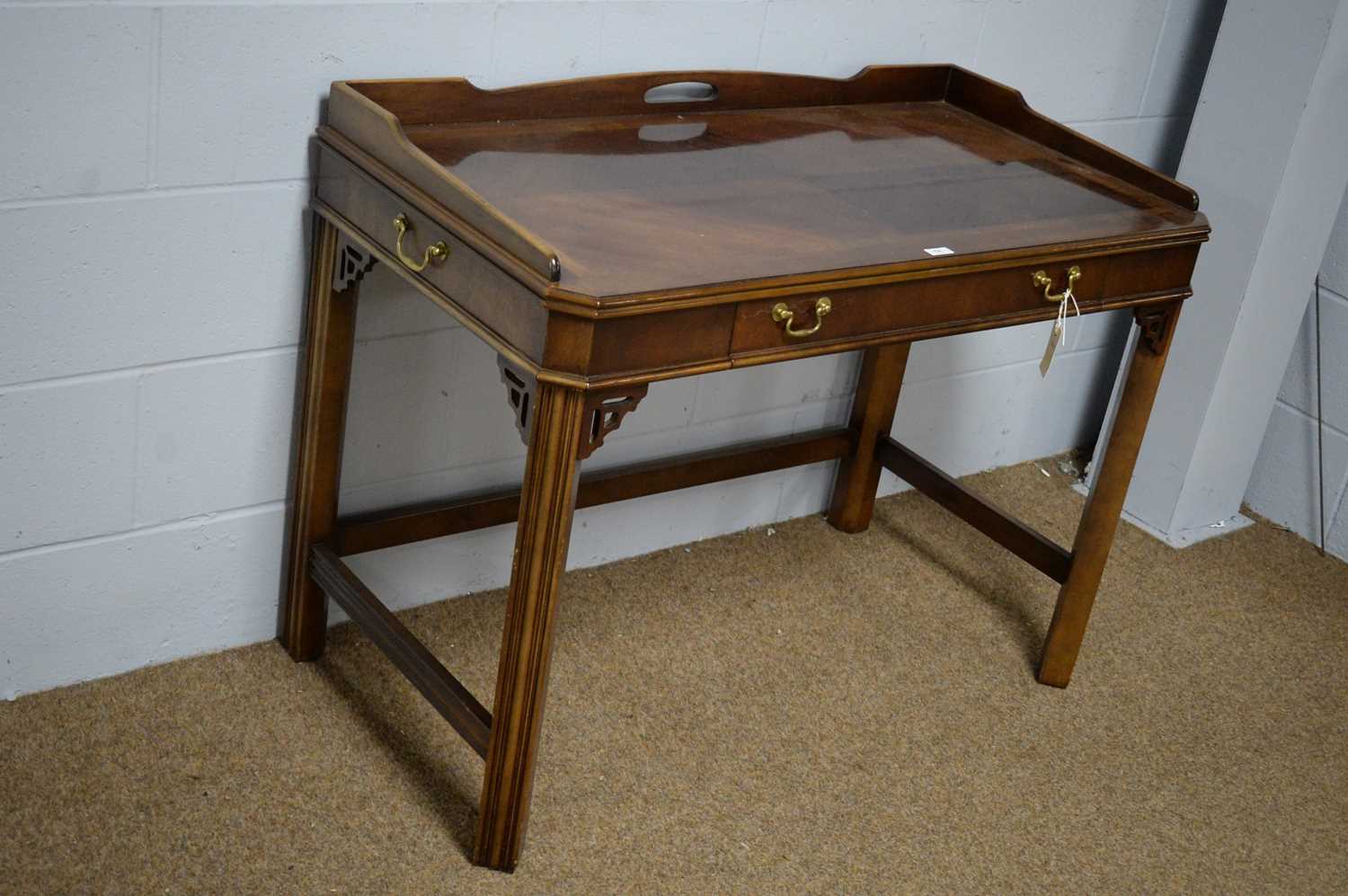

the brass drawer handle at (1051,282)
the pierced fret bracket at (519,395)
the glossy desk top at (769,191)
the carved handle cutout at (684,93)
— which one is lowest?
the pierced fret bracket at (519,395)

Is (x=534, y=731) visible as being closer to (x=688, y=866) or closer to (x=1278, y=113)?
(x=688, y=866)

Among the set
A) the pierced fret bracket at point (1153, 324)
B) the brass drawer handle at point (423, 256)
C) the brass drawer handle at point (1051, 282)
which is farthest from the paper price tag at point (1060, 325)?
the brass drawer handle at point (423, 256)

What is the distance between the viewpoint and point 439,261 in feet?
6.33

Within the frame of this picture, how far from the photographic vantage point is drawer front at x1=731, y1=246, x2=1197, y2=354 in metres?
1.93

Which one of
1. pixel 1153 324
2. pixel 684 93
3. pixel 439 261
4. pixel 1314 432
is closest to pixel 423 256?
pixel 439 261

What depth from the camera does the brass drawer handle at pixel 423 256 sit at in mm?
1903

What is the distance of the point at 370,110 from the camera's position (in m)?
2.01

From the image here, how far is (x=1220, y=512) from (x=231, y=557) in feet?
7.23

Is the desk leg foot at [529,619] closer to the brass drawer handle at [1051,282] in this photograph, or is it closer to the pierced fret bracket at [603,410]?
the pierced fret bracket at [603,410]

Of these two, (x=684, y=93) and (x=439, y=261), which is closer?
(x=439, y=261)

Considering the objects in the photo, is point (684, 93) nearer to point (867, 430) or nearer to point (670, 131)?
point (670, 131)

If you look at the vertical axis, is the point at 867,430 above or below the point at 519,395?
below

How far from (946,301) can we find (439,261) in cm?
71

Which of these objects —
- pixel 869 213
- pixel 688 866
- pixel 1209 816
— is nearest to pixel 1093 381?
pixel 1209 816
